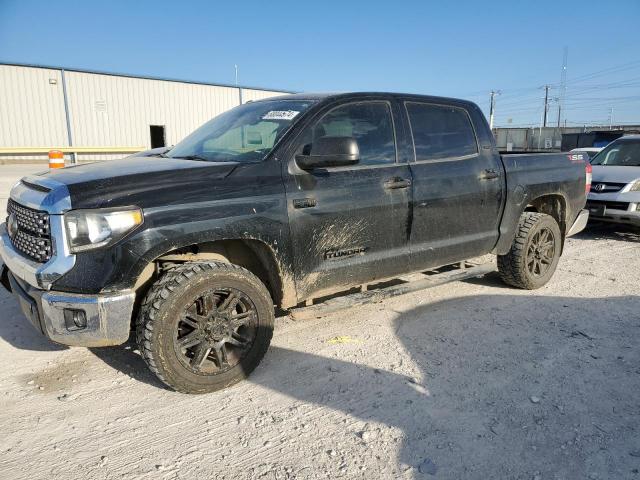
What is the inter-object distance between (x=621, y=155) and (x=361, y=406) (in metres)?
8.67

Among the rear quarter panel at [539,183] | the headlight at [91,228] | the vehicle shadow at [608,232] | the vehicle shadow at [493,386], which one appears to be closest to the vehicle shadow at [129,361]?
the vehicle shadow at [493,386]

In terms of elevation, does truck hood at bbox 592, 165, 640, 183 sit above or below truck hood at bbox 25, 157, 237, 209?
below

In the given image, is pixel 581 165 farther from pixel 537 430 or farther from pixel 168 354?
pixel 168 354

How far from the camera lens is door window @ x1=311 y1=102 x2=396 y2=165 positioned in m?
3.70

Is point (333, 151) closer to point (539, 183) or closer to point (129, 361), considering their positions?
point (129, 361)

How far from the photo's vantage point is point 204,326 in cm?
307

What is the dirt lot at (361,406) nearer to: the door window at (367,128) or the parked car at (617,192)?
the door window at (367,128)

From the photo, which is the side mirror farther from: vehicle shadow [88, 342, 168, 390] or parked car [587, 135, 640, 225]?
parked car [587, 135, 640, 225]

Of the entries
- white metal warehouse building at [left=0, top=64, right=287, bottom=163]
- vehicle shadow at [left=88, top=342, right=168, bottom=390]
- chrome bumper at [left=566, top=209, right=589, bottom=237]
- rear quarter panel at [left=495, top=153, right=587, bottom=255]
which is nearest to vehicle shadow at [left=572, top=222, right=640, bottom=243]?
chrome bumper at [left=566, top=209, right=589, bottom=237]

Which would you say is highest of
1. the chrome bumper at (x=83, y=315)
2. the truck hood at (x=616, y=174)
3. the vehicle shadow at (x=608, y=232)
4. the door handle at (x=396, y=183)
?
the door handle at (x=396, y=183)

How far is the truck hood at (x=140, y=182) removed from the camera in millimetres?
2744

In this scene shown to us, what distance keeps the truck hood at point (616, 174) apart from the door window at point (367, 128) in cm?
592

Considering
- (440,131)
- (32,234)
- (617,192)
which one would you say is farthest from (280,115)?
(617,192)

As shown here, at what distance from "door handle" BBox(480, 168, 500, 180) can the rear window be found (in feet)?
0.73
